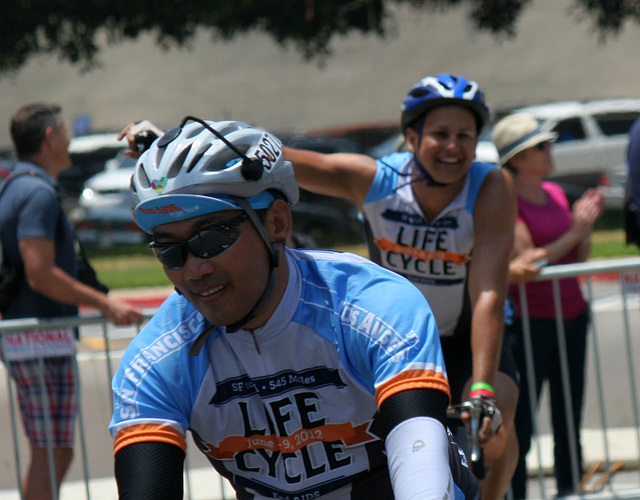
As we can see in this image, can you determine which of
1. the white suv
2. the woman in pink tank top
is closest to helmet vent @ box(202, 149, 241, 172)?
the woman in pink tank top

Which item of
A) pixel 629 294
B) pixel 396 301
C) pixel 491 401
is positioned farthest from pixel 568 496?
pixel 396 301

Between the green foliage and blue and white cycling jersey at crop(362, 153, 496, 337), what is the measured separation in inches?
648

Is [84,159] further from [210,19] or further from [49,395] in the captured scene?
[49,395]

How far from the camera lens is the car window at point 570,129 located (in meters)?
18.3

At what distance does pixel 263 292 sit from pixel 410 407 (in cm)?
48

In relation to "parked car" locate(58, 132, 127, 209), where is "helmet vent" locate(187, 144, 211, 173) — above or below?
above

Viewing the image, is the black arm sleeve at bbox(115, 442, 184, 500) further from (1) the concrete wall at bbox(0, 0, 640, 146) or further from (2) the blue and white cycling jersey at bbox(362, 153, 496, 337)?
(1) the concrete wall at bbox(0, 0, 640, 146)

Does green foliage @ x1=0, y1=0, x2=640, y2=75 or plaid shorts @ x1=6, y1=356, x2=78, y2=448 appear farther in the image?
green foliage @ x1=0, y1=0, x2=640, y2=75

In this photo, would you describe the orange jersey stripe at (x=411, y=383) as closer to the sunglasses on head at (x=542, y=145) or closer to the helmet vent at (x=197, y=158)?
the helmet vent at (x=197, y=158)

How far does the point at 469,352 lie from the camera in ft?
13.1

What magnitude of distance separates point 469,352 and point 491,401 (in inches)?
19.4

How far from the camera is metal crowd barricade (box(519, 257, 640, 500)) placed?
5.07 metres

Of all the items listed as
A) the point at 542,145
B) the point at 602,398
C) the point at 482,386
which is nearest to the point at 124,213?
the point at 542,145

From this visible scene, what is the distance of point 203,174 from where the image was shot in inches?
93.4
